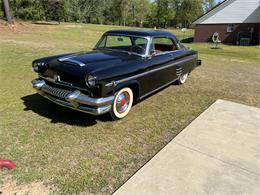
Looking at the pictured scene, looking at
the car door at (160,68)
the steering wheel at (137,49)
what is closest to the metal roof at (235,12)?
the car door at (160,68)

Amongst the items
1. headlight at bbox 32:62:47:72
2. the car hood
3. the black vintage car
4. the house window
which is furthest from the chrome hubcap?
the house window

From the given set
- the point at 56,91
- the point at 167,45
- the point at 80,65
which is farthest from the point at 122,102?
the point at 167,45

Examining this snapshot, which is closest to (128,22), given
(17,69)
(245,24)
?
(245,24)

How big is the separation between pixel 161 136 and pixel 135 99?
101cm

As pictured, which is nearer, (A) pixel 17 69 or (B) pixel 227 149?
(B) pixel 227 149

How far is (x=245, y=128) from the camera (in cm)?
377

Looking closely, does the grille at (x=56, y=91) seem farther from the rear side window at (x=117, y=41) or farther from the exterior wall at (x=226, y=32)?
the exterior wall at (x=226, y=32)

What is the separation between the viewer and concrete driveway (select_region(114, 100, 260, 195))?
2385 millimetres

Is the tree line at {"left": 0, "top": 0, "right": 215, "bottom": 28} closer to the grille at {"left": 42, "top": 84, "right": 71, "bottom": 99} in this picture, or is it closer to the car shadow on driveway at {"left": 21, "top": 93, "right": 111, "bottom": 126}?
the car shadow on driveway at {"left": 21, "top": 93, "right": 111, "bottom": 126}

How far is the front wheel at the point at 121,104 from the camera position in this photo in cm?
367

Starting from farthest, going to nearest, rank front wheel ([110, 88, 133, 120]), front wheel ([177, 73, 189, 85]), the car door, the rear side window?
front wheel ([177, 73, 189, 85]) < the rear side window < the car door < front wheel ([110, 88, 133, 120])

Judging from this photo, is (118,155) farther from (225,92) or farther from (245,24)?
(245,24)

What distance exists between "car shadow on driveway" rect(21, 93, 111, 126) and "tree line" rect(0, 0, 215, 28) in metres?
27.5

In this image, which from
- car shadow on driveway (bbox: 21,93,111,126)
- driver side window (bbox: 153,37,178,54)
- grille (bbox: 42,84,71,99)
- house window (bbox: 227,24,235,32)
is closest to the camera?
grille (bbox: 42,84,71,99)
